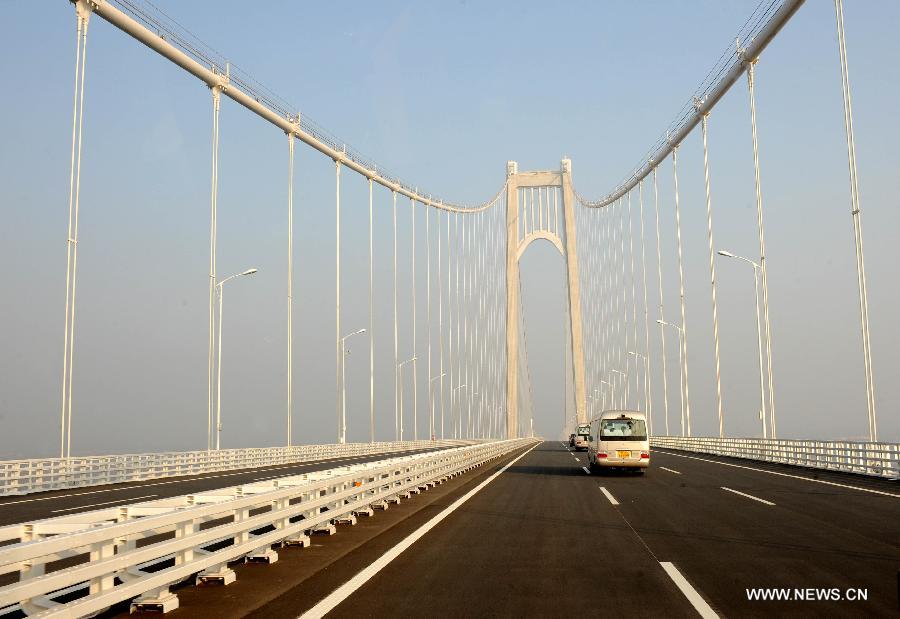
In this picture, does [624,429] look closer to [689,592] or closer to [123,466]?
Result: [123,466]

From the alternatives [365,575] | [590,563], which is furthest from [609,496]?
[365,575]

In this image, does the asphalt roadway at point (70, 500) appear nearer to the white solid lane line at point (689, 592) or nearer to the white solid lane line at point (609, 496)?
the white solid lane line at point (609, 496)

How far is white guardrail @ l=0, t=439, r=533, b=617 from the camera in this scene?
5.43 meters

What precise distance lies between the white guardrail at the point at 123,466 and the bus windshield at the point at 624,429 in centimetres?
1635

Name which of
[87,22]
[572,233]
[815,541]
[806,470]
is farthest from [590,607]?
[572,233]

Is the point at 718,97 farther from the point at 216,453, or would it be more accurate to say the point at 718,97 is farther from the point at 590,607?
the point at 590,607

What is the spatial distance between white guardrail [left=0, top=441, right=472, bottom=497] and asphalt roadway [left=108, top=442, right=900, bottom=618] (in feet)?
45.8

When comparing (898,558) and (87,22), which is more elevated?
(87,22)

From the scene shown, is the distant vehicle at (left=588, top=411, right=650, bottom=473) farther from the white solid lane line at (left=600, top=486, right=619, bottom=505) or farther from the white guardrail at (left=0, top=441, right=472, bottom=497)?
the white guardrail at (left=0, top=441, right=472, bottom=497)

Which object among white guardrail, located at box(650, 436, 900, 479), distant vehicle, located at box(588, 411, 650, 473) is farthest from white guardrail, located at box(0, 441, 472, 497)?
white guardrail, located at box(650, 436, 900, 479)

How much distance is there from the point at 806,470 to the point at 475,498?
51.8 ft

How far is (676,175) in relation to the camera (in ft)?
203

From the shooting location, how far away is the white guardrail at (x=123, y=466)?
2567 centimetres

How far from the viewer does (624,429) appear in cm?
2805
